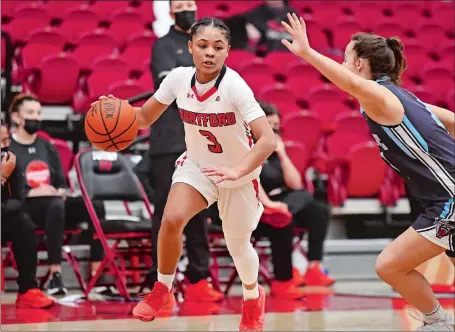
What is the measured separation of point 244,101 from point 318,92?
20.1 ft

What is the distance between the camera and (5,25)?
1157 centimetres

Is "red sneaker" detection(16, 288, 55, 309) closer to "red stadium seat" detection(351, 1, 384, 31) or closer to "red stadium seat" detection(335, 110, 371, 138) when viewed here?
"red stadium seat" detection(335, 110, 371, 138)

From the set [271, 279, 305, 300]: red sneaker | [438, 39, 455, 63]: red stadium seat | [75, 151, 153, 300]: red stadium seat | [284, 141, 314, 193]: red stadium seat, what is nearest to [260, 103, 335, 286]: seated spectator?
[271, 279, 305, 300]: red sneaker

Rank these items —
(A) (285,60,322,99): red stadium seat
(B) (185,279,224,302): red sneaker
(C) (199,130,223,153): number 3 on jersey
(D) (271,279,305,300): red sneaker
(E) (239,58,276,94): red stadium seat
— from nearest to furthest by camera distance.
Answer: (C) (199,130,223,153): number 3 on jersey, (B) (185,279,224,302): red sneaker, (D) (271,279,305,300): red sneaker, (E) (239,58,276,94): red stadium seat, (A) (285,60,322,99): red stadium seat

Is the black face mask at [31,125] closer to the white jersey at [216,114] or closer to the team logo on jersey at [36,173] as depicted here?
the team logo on jersey at [36,173]

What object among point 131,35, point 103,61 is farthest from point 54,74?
point 131,35

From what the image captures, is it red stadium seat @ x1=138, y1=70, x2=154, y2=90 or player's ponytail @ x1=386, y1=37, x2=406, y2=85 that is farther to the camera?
red stadium seat @ x1=138, y1=70, x2=154, y2=90

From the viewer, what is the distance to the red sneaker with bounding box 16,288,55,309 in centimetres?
646

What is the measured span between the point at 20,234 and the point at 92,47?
4.88m

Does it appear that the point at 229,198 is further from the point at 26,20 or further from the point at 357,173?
the point at 26,20

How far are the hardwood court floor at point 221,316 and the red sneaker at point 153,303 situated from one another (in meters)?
0.67

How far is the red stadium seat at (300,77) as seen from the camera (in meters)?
11.4

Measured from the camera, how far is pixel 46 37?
426 inches

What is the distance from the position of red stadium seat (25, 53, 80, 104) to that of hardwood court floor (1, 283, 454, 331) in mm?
3395
